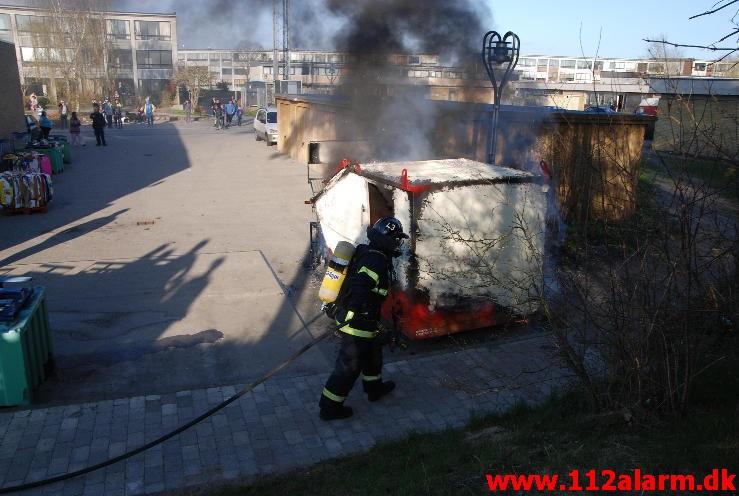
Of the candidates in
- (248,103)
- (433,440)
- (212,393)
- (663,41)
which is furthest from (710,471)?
(248,103)

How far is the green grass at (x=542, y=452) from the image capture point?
10.5ft

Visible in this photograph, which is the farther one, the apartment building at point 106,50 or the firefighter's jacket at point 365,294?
the apartment building at point 106,50

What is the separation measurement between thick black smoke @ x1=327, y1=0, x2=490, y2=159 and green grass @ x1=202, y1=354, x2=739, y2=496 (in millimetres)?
6950

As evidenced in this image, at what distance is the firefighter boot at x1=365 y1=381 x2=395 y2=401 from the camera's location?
15.6 feet

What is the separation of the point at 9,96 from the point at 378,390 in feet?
59.1

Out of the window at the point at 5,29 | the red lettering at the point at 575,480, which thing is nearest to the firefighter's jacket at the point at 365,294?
the red lettering at the point at 575,480

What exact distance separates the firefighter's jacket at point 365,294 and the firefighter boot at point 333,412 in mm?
566

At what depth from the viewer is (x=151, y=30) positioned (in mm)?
47031

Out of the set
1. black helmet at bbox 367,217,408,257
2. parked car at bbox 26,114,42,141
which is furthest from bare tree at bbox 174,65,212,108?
black helmet at bbox 367,217,408,257

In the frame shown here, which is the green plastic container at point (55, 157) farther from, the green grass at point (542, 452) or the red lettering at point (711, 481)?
the red lettering at point (711, 481)

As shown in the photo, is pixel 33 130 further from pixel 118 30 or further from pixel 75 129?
pixel 118 30

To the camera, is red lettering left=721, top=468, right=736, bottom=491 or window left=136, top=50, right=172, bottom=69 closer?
red lettering left=721, top=468, right=736, bottom=491

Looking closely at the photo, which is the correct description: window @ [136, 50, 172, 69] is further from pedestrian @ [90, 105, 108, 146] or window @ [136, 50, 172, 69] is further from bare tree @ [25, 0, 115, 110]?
pedestrian @ [90, 105, 108, 146]

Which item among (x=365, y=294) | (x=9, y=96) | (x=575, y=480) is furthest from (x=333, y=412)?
(x=9, y=96)
